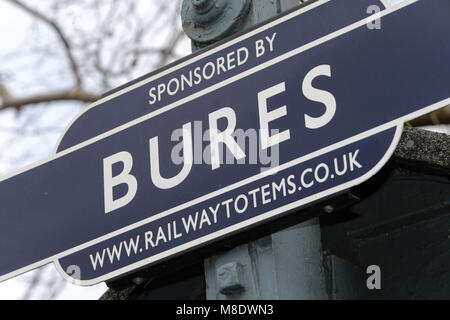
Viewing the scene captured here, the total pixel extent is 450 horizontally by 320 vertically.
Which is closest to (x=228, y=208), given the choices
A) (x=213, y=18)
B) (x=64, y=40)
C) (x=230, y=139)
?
(x=230, y=139)

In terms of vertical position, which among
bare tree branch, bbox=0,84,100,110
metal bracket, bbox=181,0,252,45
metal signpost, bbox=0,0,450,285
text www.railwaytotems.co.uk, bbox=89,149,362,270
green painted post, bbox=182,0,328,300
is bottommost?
green painted post, bbox=182,0,328,300

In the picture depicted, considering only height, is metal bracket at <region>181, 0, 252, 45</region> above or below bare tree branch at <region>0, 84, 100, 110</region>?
below

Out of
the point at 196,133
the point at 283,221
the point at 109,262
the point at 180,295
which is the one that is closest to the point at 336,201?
the point at 283,221

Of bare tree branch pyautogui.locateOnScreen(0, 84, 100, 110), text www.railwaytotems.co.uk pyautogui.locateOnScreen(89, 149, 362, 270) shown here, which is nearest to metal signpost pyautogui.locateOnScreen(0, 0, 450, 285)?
text www.railwaytotems.co.uk pyautogui.locateOnScreen(89, 149, 362, 270)

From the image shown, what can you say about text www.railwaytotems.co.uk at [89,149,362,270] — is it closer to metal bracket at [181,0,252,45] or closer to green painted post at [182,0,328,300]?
green painted post at [182,0,328,300]

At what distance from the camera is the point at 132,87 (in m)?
2.63

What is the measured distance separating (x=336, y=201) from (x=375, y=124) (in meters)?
0.19

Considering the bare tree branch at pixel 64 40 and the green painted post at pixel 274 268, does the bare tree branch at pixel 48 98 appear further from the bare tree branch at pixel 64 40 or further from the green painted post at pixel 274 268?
the green painted post at pixel 274 268

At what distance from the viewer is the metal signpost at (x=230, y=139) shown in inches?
85.4

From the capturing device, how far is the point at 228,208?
2.26 metres

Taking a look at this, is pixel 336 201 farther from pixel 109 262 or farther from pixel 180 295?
pixel 180 295

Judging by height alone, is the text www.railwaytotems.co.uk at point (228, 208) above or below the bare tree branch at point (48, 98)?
below

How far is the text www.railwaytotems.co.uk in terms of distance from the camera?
2.15 meters

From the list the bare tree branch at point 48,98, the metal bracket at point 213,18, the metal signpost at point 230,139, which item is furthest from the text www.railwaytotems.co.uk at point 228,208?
the bare tree branch at point 48,98
